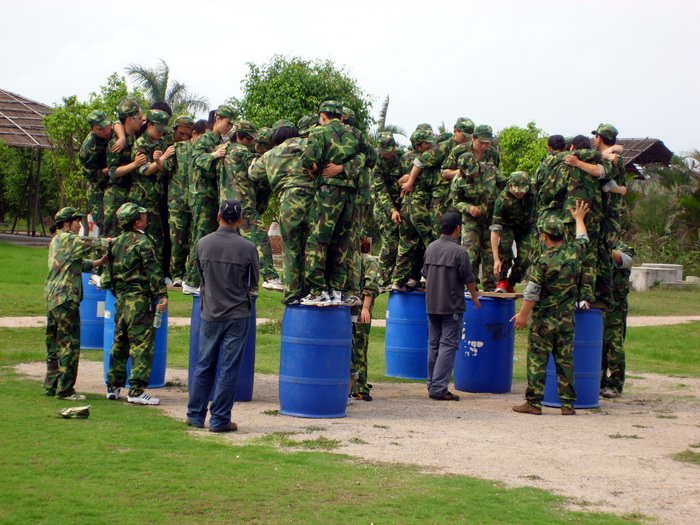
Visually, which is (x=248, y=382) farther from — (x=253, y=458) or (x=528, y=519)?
(x=528, y=519)

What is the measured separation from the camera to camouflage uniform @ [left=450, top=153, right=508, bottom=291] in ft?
38.0

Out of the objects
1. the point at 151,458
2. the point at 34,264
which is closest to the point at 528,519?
the point at 151,458

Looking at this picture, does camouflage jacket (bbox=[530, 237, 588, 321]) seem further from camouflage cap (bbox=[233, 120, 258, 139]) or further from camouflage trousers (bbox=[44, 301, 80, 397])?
camouflage trousers (bbox=[44, 301, 80, 397])

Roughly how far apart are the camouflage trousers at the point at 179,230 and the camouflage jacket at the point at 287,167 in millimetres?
2097

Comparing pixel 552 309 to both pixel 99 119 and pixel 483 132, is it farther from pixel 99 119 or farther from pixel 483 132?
pixel 99 119

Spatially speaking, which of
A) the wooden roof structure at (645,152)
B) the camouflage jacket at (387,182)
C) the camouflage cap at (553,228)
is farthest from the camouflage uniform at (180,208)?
the wooden roof structure at (645,152)

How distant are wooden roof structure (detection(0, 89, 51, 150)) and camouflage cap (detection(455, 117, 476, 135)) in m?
29.8

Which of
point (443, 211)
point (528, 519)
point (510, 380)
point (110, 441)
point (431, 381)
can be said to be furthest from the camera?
point (443, 211)

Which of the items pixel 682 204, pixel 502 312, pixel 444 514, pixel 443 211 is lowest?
pixel 444 514

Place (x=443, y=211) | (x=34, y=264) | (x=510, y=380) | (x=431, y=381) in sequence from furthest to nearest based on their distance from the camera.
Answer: (x=34, y=264) → (x=443, y=211) → (x=510, y=380) → (x=431, y=381)

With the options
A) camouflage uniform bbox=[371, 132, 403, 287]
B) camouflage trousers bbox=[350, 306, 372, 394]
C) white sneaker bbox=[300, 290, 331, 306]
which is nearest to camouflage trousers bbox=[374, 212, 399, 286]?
camouflage uniform bbox=[371, 132, 403, 287]

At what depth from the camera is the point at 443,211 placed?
40.1 ft

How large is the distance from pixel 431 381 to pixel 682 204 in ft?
90.5

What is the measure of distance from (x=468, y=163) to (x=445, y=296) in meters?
2.01
